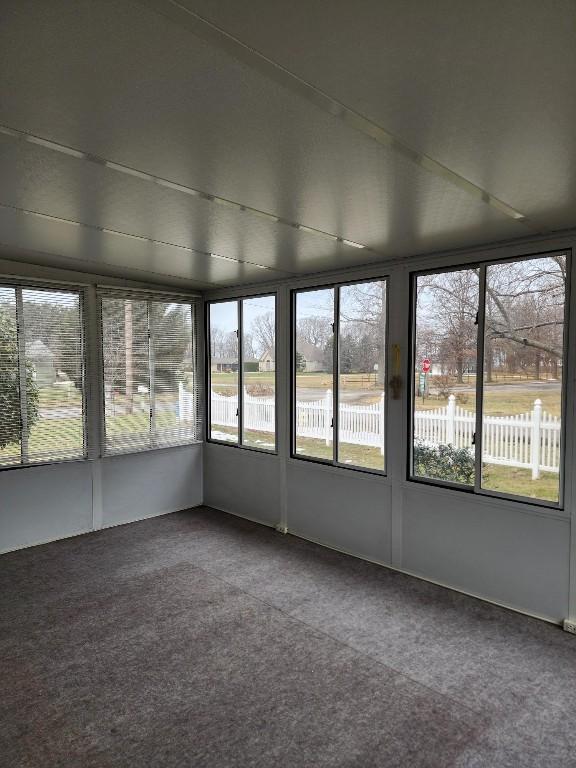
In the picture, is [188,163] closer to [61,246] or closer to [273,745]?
[61,246]

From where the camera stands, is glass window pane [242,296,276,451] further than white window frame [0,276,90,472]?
Yes

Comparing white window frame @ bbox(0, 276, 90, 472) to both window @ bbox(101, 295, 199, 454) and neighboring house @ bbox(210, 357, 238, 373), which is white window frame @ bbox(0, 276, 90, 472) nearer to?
window @ bbox(101, 295, 199, 454)

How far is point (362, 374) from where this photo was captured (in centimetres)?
447

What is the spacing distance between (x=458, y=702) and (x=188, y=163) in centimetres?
283

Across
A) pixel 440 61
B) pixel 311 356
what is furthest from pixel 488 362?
pixel 440 61

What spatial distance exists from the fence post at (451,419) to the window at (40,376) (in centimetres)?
342

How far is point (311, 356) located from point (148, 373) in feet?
5.97

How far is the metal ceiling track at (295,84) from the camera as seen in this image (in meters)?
1.19

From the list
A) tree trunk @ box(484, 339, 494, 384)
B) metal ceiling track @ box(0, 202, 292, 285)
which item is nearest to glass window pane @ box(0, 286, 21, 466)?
metal ceiling track @ box(0, 202, 292, 285)

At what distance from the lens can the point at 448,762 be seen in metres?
2.15

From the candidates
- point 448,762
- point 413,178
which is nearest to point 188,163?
point 413,178

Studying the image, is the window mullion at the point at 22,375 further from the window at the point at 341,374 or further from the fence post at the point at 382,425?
the fence post at the point at 382,425

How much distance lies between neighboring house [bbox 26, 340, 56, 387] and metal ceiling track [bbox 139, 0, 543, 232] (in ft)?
12.6

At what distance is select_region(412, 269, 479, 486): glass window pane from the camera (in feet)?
12.4
